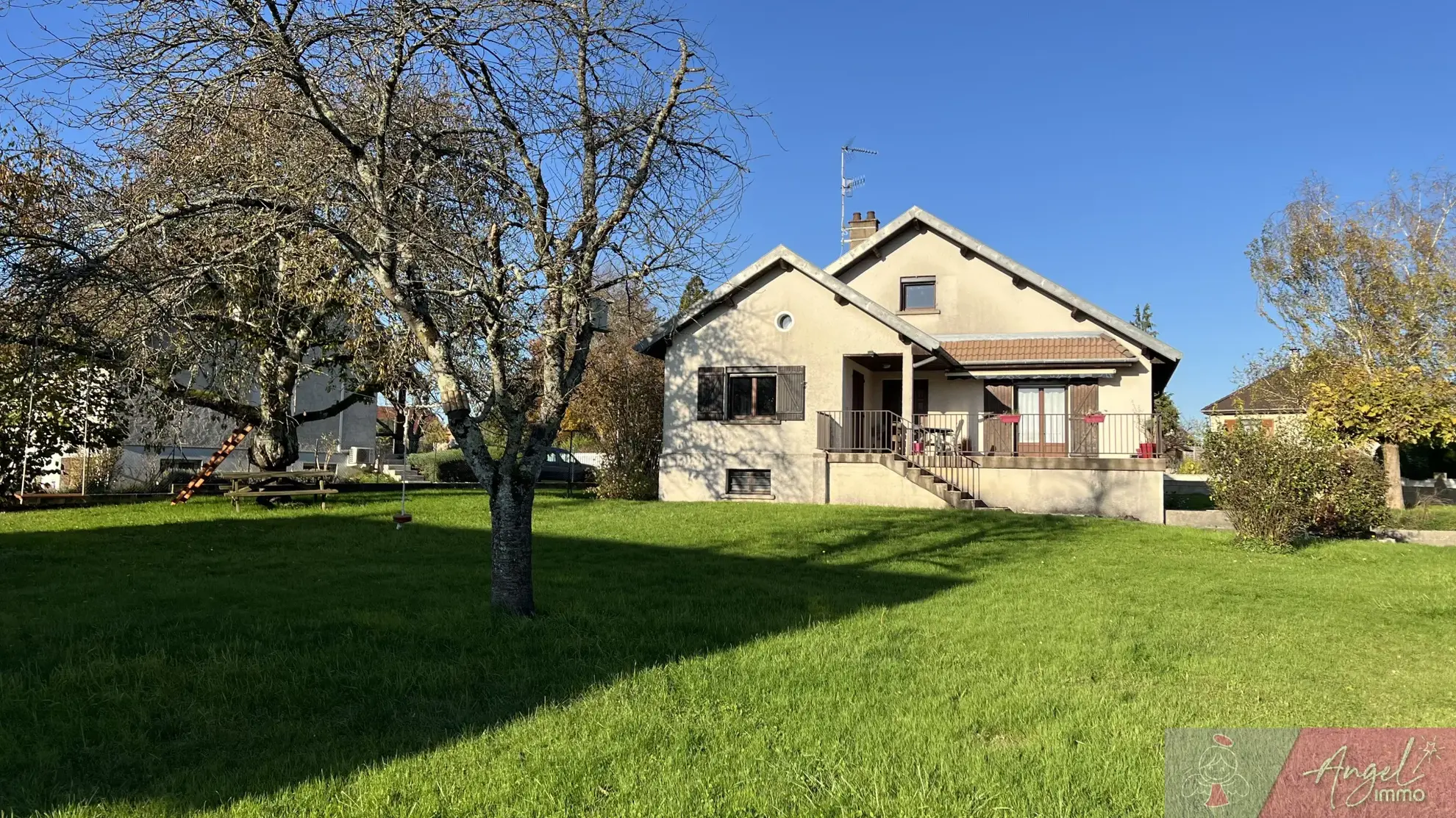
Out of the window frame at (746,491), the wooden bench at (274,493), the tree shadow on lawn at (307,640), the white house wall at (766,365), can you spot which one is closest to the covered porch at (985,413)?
the white house wall at (766,365)

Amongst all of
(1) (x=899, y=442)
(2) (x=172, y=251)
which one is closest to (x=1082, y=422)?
(1) (x=899, y=442)

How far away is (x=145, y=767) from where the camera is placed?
3.99 meters

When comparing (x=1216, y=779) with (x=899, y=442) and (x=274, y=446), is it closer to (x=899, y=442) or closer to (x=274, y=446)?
(x=899, y=442)

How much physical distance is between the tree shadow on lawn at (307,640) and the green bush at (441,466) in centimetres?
2093

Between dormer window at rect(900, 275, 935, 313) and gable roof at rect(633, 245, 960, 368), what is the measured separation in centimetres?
239

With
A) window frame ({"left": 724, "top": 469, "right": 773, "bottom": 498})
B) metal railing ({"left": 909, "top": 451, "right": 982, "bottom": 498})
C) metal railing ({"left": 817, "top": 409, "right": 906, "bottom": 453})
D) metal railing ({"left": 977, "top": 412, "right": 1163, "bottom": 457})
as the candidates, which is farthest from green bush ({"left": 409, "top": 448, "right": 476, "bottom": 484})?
metal railing ({"left": 977, "top": 412, "right": 1163, "bottom": 457})

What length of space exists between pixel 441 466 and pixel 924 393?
65.2ft

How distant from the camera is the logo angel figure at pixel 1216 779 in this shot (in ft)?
12.0

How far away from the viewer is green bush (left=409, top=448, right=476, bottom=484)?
32750mm

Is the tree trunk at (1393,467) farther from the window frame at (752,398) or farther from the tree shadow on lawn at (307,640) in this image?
the tree shadow on lawn at (307,640)

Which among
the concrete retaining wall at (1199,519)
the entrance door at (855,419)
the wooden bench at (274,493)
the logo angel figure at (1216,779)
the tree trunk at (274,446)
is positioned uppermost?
the entrance door at (855,419)

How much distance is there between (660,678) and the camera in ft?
17.7

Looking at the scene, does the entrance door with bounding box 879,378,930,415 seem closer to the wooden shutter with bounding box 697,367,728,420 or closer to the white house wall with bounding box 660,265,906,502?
the white house wall with bounding box 660,265,906,502

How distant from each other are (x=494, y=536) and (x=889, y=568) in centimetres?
538
